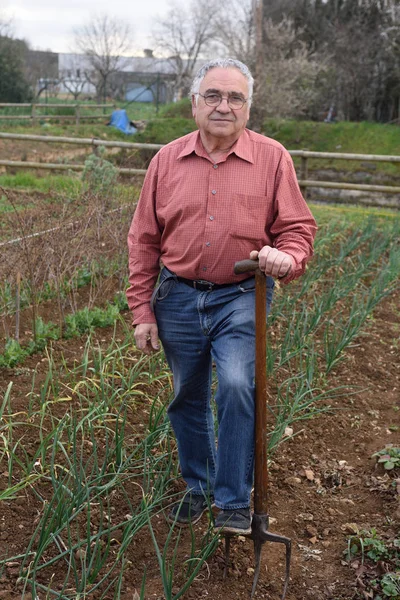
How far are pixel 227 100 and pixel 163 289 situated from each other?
0.67 metres

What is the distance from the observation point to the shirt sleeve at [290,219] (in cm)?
262

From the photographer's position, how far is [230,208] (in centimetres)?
266

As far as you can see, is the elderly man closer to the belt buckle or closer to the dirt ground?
the belt buckle

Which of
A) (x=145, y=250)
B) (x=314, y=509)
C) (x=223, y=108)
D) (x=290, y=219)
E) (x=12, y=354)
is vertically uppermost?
(x=223, y=108)

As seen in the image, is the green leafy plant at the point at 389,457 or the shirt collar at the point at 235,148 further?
the green leafy plant at the point at 389,457

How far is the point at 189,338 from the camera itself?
277cm

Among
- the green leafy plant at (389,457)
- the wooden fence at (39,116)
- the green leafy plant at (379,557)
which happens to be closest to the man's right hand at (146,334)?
the green leafy plant at (379,557)

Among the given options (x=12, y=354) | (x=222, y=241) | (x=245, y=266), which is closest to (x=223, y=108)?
(x=222, y=241)

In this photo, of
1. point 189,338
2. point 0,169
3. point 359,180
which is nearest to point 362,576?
point 189,338

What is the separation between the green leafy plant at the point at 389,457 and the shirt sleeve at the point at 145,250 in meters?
1.44

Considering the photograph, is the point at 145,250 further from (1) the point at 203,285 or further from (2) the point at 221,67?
(2) the point at 221,67

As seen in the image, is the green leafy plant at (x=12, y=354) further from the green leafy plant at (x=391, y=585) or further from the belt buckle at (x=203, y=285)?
the green leafy plant at (x=391, y=585)

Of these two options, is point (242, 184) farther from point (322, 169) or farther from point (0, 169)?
point (322, 169)

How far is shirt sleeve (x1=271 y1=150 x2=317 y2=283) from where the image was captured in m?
2.62
